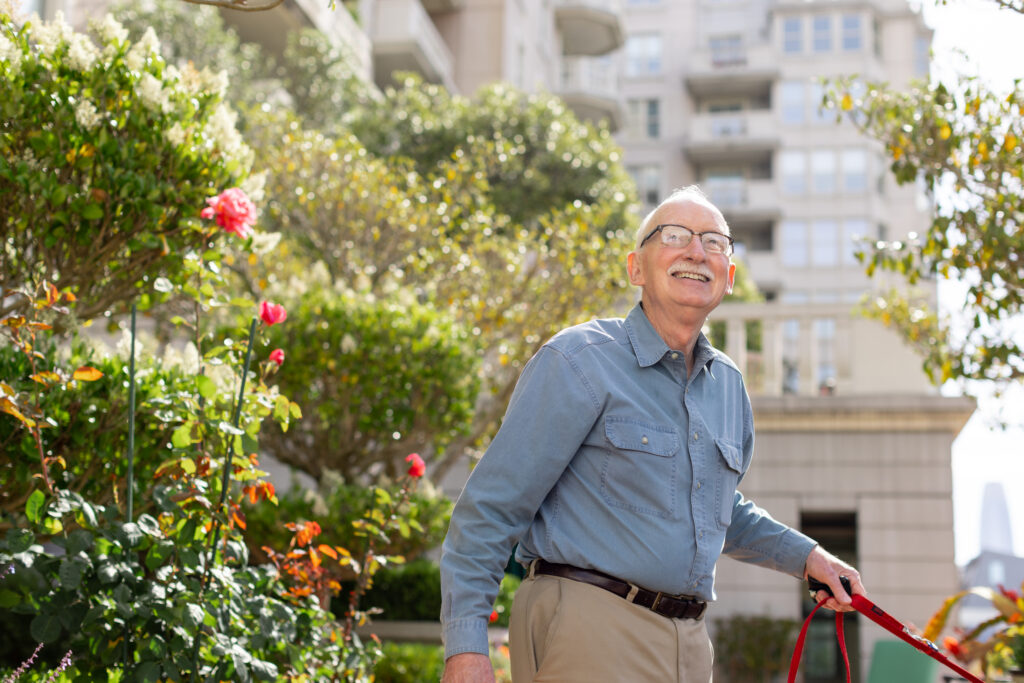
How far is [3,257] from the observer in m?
4.72

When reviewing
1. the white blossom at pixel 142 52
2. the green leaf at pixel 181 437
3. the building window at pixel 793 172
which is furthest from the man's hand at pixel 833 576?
the building window at pixel 793 172

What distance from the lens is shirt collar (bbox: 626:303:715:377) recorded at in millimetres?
2760

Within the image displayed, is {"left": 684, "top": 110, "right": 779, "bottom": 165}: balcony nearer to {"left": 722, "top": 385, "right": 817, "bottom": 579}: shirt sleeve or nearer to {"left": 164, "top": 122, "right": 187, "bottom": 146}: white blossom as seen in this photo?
{"left": 164, "top": 122, "right": 187, "bottom": 146}: white blossom

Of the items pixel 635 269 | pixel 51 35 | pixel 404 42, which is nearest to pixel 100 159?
pixel 51 35

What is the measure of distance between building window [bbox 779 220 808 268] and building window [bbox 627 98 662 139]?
717cm

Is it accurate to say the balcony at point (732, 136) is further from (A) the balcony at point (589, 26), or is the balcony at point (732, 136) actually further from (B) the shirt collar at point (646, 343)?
(B) the shirt collar at point (646, 343)

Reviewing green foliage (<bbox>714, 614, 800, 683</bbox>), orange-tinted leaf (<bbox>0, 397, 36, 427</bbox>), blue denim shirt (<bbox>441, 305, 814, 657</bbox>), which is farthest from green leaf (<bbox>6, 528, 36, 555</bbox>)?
green foliage (<bbox>714, 614, 800, 683</bbox>)

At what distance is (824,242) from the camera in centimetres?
4291

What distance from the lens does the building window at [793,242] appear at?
141 feet

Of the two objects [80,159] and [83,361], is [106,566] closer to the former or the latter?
[83,361]

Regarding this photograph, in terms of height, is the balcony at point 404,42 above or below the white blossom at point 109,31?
above

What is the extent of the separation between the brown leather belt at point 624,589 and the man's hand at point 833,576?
0.54 m

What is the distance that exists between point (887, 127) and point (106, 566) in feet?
20.7

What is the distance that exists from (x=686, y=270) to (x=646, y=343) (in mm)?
240
